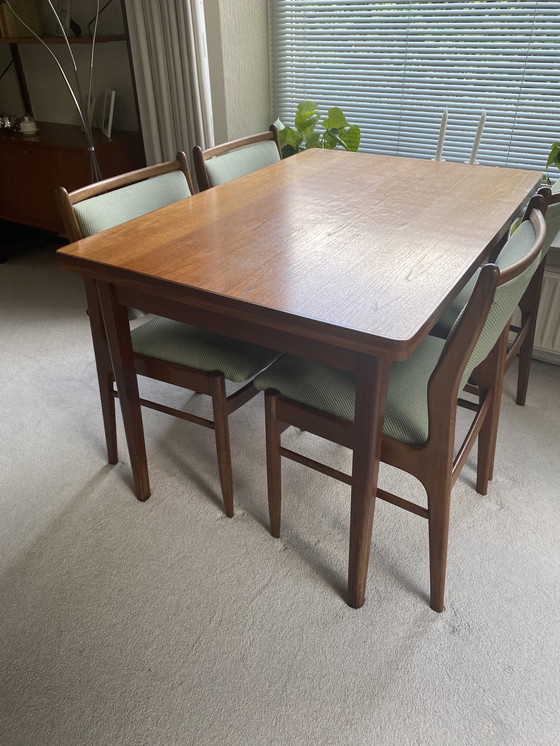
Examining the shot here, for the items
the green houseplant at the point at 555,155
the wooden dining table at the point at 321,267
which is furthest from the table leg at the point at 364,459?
the green houseplant at the point at 555,155

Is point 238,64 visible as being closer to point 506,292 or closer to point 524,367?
point 524,367

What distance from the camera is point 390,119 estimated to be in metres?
2.80

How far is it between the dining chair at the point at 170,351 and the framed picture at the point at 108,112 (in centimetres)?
156

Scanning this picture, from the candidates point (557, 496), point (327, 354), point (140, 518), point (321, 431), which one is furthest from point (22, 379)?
point (557, 496)

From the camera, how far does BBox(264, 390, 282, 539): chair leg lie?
1.43m

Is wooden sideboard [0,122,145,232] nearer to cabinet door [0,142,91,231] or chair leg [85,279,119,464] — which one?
cabinet door [0,142,91,231]

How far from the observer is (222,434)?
1.63 meters

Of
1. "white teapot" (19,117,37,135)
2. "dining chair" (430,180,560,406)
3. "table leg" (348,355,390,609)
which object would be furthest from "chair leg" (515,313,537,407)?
"white teapot" (19,117,37,135)

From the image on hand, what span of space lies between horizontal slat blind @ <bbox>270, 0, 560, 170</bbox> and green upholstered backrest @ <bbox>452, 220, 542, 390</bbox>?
58.2 inches

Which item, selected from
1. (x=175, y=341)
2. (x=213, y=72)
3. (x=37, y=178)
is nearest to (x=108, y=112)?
(x=37, y=178)

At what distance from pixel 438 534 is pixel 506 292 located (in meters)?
0.59

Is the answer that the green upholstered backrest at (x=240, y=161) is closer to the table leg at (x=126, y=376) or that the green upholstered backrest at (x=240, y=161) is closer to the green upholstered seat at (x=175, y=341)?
the green upholstered seat at (x=175, y=341)

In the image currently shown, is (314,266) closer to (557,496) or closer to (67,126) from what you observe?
(557,496)

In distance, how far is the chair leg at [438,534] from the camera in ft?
4.24
